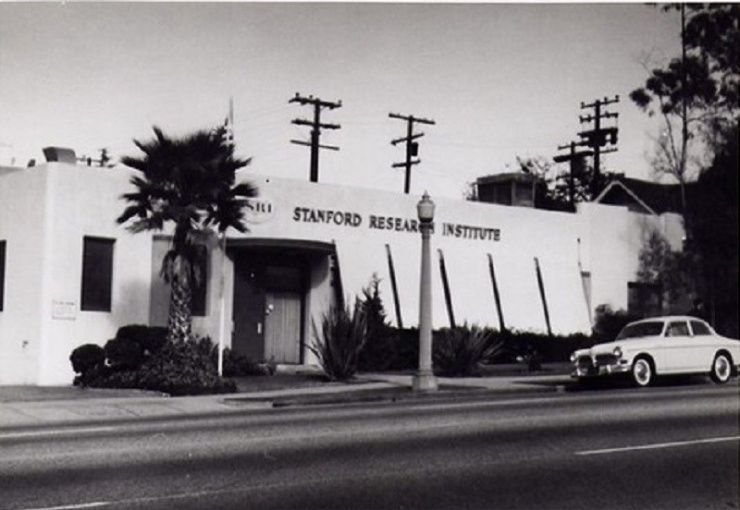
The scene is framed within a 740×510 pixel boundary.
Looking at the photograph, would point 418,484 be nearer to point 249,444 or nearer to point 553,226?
point 249,444

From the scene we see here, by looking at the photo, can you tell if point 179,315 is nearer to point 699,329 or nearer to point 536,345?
point 699,329

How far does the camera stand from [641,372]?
2000 centimetres

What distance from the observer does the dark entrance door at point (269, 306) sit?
2642 centimetres

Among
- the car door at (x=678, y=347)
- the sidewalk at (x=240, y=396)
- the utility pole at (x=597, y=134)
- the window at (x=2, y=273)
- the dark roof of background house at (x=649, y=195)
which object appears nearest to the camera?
the sidewalk at (x=240, y=396)

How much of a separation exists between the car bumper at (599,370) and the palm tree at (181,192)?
8.28 m

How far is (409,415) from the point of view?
14406mm

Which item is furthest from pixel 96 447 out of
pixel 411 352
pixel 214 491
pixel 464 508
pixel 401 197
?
pixel 401 197

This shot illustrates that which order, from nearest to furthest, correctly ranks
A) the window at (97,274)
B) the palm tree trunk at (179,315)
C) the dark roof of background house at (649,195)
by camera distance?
the palm tree trunk at (179,315) → the window at (97,274) → the dark roof of background house at (649,195)

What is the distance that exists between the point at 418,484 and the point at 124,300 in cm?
1656

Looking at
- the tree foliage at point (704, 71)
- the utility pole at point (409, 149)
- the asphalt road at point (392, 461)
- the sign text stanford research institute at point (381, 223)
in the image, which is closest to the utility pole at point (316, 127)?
the utility pole at point (409, 149)

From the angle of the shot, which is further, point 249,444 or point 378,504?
point 249,444

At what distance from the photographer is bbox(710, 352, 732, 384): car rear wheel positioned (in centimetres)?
2072

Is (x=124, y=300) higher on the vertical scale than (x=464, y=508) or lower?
higher

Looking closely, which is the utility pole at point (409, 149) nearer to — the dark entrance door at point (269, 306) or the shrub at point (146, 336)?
the dark entrance door at point (269, 306)
